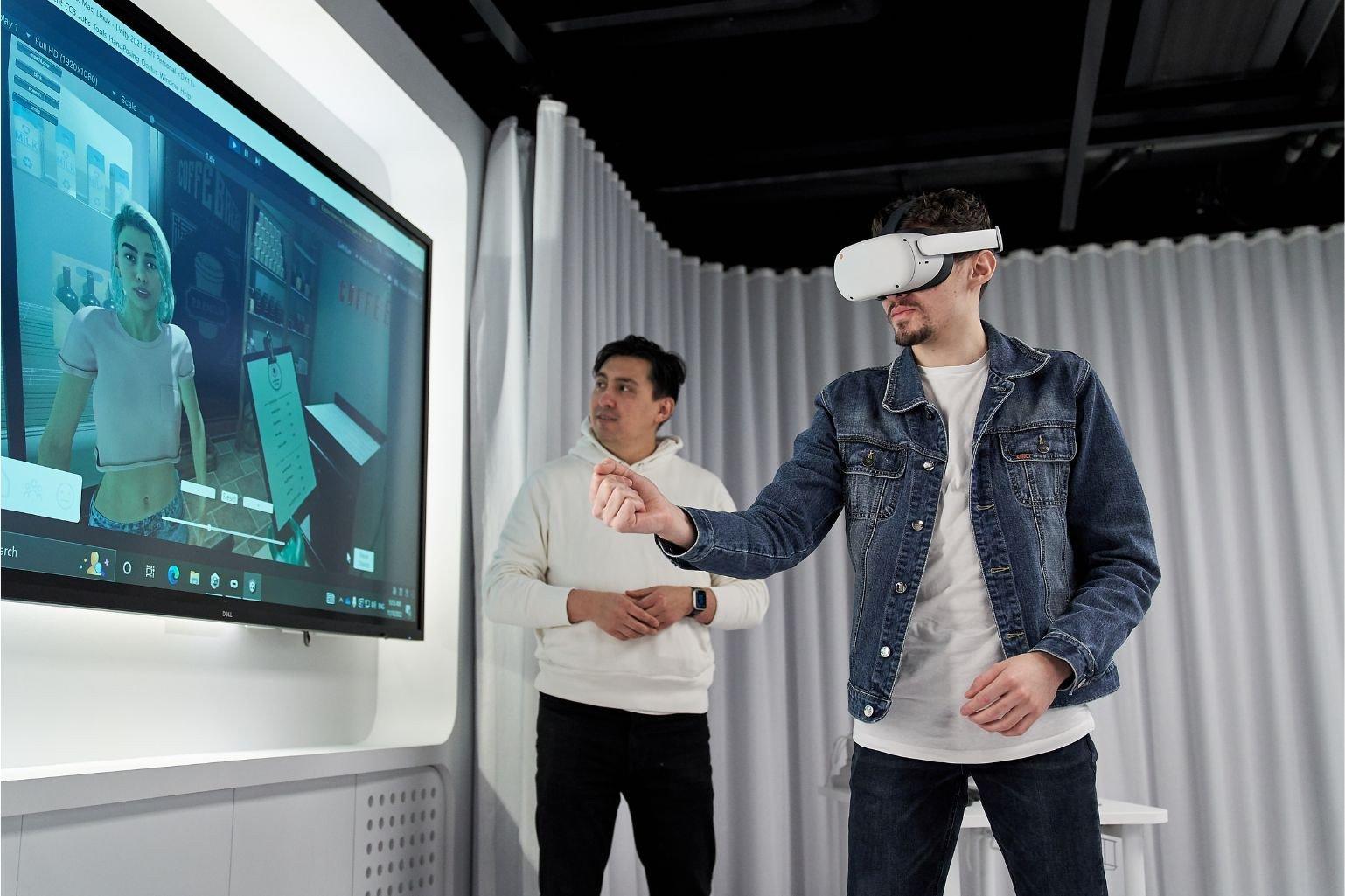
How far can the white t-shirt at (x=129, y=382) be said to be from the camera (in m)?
1.96

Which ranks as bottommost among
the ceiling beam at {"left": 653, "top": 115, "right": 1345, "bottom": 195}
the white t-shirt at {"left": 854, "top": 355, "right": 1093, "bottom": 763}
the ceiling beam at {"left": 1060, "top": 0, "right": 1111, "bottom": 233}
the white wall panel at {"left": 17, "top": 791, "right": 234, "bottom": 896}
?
the white wall panel at {"left": 17, "top": 791, "right": 234, "bottom": 896}

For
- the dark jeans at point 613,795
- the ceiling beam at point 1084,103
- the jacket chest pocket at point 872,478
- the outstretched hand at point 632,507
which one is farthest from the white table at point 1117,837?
the ceiling beam at point 1084,103

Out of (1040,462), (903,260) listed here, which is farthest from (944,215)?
(1040,462)

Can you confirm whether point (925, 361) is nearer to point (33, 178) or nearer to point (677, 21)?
point (33, 178)

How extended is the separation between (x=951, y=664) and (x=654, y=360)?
4.70 ft

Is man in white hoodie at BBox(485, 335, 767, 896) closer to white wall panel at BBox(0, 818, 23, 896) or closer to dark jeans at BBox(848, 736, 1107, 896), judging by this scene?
dark jeans at BBox(848, 736, 1107, 896)

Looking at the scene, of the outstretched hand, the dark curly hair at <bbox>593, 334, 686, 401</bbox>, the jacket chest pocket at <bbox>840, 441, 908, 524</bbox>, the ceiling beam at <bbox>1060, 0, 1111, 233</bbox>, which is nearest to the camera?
the outstretched hand

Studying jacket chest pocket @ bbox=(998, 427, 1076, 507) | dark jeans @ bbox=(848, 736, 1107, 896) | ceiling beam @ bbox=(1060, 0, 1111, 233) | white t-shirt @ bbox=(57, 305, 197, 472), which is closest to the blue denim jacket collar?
jacket chest pocket @ bbox=(998, 427, 1076, 507)

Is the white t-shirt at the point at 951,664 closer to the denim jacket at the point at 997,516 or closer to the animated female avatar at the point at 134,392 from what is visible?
the denim jacket at the point at 997,516

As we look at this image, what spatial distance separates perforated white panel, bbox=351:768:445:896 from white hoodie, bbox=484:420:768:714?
0.42 m

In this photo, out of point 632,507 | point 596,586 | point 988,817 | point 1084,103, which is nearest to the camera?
point 632,507

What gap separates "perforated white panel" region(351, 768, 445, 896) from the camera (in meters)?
2.54

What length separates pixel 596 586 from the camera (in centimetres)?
267

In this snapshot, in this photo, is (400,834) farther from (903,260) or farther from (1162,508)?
(1162,508)
